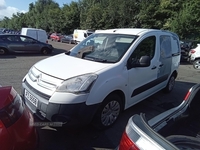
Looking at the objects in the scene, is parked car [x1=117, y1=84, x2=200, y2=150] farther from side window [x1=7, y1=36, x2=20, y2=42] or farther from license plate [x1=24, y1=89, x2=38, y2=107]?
side window [x1=7, y1=36, x2=20, y2=42]

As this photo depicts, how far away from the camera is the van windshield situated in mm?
3070

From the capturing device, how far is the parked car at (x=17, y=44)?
423 inches

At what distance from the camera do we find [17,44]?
11023 mm

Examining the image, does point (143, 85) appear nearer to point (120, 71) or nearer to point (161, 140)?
point (120, 71)

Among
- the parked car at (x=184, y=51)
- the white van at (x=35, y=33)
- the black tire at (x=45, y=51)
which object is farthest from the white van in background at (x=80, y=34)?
the parked car at (x=184, y=51)

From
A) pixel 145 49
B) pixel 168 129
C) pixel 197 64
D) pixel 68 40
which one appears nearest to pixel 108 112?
pixel 168 129

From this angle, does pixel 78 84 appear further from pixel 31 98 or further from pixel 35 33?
pixel 35 33

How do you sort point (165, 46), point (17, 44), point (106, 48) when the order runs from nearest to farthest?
point (106, 48) < point (165, 46) < point (17, 44)

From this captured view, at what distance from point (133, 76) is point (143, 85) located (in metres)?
0.48

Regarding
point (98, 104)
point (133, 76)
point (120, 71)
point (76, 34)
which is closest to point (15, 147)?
point (98, 104)

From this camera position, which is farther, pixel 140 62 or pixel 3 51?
pixel 3 51

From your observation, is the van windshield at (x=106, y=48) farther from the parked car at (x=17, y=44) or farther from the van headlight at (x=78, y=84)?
the parked car at (x=17, y=44)

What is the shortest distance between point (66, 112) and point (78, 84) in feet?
1.34

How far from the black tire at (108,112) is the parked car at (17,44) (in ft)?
33.0
